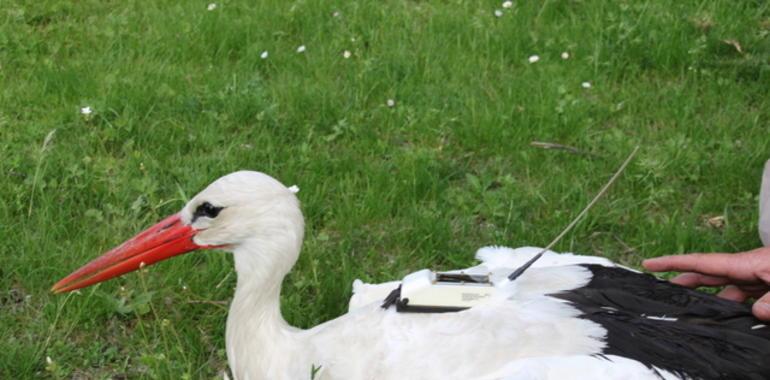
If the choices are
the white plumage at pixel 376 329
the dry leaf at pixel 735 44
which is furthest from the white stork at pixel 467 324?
the dry leaf at pixel 735 44

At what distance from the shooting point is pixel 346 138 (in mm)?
4613

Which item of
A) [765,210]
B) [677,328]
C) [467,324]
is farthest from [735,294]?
[467,324]

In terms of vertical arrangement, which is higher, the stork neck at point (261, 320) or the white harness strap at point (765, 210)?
the white harness strap at point (765, 210)

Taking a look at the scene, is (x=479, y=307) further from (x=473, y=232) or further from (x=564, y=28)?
(x=564, y=28)

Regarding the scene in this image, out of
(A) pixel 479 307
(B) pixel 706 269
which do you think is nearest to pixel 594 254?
(B) pixel 706 269

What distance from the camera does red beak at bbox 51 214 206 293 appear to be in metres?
3.22

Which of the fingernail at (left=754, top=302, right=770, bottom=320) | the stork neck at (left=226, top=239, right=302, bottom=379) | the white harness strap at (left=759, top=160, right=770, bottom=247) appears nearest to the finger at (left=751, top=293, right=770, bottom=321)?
the fingernail at (left=754, top=302, right=770, bottom=320)

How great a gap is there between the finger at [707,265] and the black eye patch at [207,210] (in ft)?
4.34

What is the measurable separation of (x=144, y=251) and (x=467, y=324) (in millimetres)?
1040

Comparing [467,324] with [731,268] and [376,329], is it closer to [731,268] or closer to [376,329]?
[376,329]

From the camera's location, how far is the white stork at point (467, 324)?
275cm

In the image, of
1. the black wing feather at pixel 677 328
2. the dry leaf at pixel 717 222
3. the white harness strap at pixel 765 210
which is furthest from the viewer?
the dry leaf at pixel 717 222

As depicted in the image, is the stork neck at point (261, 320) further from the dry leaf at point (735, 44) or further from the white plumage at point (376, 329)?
the dry leaf at point (735, 44)

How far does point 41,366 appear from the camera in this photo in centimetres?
346
